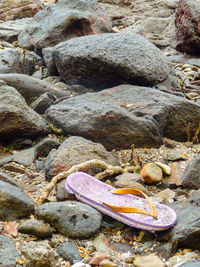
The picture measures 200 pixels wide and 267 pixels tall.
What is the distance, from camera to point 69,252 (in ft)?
7.43

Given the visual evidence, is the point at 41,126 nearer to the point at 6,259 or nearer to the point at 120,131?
the point at 120,131

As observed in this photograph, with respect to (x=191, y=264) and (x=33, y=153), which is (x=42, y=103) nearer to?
(x=33, y=153)

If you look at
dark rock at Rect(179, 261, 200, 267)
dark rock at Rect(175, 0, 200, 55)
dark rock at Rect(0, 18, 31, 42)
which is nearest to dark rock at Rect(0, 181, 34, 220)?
dark rock at Rect(179, 261, 200, 267)

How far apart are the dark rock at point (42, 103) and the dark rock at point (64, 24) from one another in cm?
270

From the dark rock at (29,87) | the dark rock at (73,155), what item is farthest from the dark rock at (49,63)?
the dark rock at (73,155)

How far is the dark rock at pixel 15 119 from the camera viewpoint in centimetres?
374

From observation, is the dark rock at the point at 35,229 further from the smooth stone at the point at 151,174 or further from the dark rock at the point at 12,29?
the dark rock at the point at 12,29

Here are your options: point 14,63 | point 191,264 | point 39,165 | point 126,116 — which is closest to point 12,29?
point 14,63

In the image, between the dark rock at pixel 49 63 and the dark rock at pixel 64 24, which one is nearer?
the dark rock at pixel 49 63

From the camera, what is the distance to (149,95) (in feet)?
15.1

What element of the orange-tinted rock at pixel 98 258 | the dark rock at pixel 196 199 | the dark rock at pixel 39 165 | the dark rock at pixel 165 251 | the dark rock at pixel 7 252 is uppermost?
the dark rock at pixel 7 252

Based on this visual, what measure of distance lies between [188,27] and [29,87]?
497cm

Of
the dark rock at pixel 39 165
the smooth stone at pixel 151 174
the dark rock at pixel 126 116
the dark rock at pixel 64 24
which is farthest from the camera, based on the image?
the dark rock at pixel 64 24

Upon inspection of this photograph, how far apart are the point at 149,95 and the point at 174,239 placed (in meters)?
2.52
